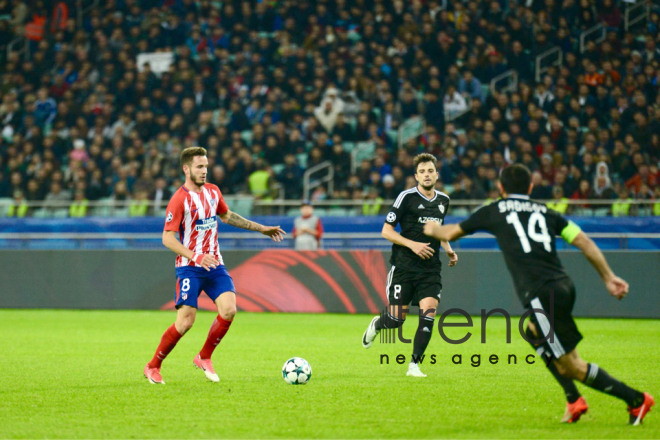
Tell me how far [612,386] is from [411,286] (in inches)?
125

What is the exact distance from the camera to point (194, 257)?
757cm

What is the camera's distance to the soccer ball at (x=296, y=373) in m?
7.62

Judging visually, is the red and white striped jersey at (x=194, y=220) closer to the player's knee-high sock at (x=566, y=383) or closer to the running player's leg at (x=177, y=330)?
the running player's leg at (x=177, y=330)

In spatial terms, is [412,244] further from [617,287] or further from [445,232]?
[617,287]

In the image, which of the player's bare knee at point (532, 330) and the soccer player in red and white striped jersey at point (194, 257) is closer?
the player's bare knee at point (532, 330)

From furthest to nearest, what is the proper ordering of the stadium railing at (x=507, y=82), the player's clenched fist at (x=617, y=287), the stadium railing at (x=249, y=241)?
the stadium railing at (x=507, y=82) < the stadium railing at (x=249, y=241) < the player's clenched fist at (x=617, y=287)

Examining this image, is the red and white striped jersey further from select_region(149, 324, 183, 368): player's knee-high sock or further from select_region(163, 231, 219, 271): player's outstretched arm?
select_region(149, 324, 183, 368): player's knee-high sock

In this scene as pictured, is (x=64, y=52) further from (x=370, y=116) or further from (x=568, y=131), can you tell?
(x=568, y=131)

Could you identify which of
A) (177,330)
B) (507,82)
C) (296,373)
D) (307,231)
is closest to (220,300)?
(177,330)

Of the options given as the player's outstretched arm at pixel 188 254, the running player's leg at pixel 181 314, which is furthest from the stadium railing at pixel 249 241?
the player's outstretched arm at pixel 188 254

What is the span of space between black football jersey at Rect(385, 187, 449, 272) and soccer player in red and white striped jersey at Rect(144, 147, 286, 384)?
1.82 meters

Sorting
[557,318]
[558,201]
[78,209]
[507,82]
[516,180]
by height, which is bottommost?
[557,318]

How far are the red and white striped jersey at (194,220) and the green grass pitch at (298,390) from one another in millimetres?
1247

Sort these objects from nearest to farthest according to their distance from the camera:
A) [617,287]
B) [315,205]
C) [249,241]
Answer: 1. [617,287]
2. [249,241]
3. [315,205]
